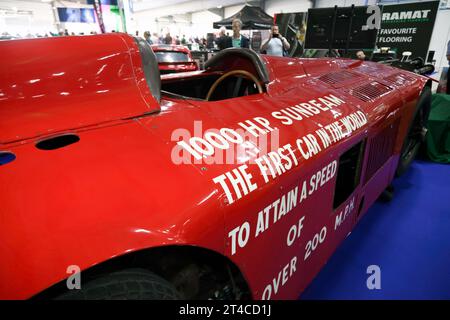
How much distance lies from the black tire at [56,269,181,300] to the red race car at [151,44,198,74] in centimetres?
385

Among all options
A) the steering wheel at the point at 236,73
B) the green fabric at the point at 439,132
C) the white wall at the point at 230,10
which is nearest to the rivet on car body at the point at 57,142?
the steering wheel at the point at 236,73

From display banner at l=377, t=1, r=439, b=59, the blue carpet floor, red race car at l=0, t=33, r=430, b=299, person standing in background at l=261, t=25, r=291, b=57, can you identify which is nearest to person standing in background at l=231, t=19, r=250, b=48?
person standing in background at l=261, t=25, r=291, b=57

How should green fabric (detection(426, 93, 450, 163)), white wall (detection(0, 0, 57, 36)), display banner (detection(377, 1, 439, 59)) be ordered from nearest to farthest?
green fabric (detection(426, 93, 450, 163)) < display banner (detection(377, 1, 439, 59)) < white wall (detection(0, 0, 57, 36))

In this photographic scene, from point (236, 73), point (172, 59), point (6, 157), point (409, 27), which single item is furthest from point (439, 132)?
point (409, 27)

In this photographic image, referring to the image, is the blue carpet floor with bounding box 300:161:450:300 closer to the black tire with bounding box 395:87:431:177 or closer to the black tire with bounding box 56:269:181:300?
the black tire with bounding box 395:87:431:177

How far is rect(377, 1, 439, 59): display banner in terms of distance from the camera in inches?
269

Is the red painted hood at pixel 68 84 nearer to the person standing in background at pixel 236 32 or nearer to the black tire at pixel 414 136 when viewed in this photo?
the black tire at pixel 414 136

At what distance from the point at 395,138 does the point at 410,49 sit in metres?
6.57

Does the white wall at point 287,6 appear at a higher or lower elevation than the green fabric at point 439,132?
higher

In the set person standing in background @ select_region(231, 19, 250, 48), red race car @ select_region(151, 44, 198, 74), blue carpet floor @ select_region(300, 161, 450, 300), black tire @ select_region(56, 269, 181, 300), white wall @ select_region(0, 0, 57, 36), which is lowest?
blue carpet floor @ select_region(300, 161, 450, 300)

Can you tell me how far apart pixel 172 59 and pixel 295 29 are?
6312 mm

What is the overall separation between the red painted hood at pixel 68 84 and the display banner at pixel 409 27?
802 cm

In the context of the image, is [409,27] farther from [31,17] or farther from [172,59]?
[31,17]

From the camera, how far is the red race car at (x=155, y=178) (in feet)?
2.00
